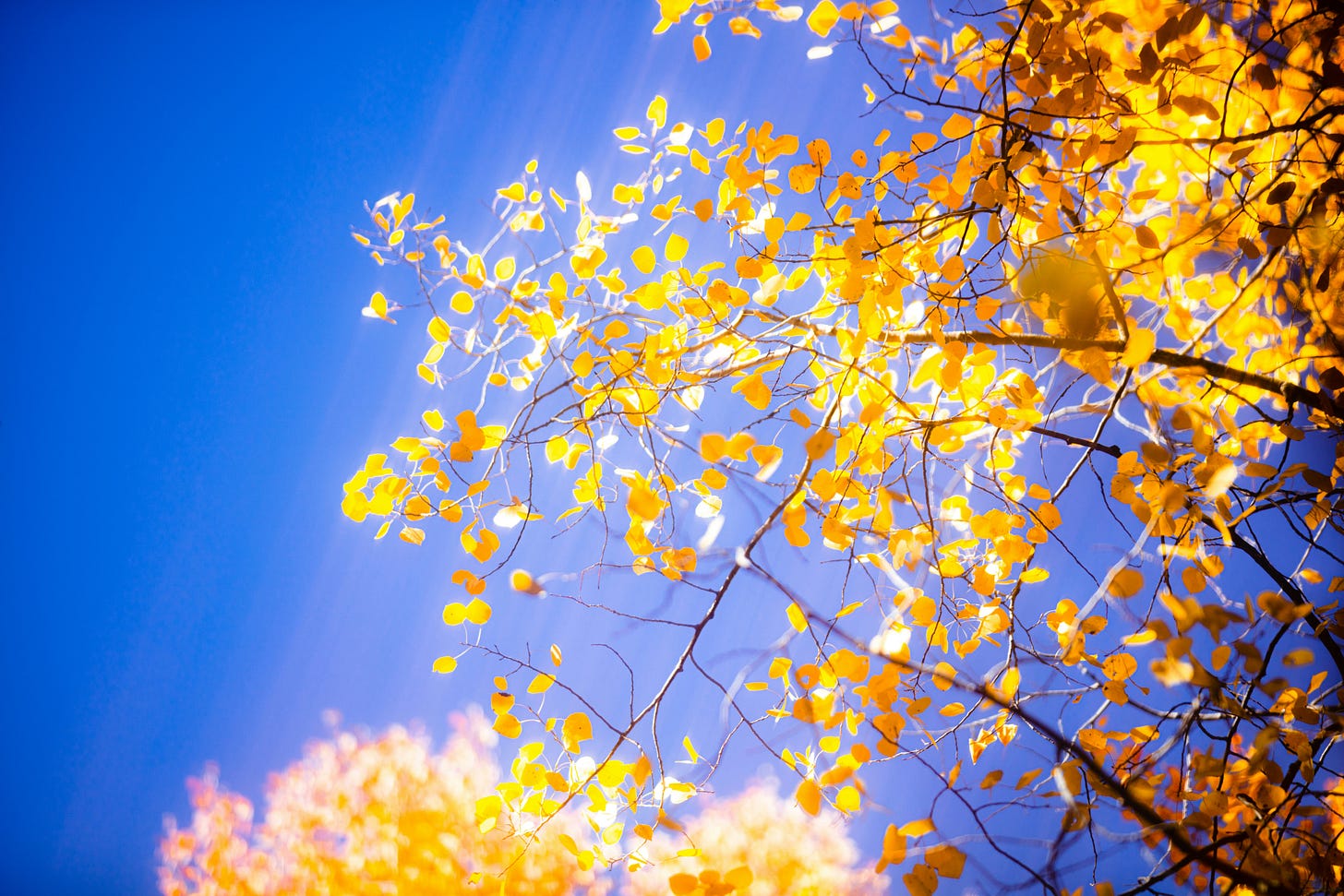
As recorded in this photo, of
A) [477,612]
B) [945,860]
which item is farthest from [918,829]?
[477,612]

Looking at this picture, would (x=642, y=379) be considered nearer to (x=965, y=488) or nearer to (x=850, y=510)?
(x=850, y=510)

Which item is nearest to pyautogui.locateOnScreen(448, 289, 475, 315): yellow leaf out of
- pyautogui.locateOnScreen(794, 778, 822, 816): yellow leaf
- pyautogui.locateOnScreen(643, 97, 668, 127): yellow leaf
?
pyautogui.locateOnScreen(643, 97, 668, 127): yellow leaf

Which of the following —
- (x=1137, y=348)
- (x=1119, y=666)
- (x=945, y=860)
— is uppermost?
(x=1137, y=348)

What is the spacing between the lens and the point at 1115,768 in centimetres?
164

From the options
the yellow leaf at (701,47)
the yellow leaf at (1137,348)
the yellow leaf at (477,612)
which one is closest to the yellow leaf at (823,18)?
the yellow leaf at (701,47)

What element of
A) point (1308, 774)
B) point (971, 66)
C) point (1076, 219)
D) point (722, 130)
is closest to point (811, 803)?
point (1308, 774)

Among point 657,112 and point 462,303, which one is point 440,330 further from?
point 657,112

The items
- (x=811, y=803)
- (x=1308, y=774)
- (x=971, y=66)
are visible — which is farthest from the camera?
(x=971, y=66)

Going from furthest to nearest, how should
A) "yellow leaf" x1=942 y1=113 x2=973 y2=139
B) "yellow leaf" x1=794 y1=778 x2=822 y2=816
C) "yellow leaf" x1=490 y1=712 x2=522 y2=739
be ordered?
"yellow leaf" x1=942 y1=113 x2=973 y2=139, "yellow leaf" x1=490 y1=712 x2=522 y2=739, "yellow leaf" x1=794 y1=778 x2=822 y2=816

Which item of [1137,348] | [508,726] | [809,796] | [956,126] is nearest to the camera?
[1137,348]

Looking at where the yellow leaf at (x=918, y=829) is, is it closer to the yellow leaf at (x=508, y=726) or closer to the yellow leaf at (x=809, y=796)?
the yellow leaf at (x=809, y=796)

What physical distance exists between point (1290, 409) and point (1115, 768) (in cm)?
112

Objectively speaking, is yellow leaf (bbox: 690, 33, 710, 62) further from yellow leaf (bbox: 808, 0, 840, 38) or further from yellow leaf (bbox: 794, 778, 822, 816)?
yellow leaf (bbox: 794, 778, 822, 816)

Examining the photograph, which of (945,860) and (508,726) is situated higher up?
(508,726)
